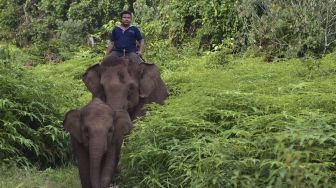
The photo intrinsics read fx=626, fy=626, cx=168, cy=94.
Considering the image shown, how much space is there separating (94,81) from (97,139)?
87.7 inches

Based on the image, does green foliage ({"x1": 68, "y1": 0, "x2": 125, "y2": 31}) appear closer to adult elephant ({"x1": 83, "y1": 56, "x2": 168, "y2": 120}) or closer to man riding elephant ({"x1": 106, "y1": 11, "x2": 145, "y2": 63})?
man riding elephant ({"x1": 106, "y1": 11, "x2": 145, "y2": 63})

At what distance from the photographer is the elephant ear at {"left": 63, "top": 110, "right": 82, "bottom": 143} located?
6238mm

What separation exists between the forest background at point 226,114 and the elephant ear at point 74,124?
543mm

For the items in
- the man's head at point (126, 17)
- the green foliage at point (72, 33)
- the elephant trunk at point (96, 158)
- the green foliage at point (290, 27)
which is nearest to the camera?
the elephant trunk at point (96, 158)

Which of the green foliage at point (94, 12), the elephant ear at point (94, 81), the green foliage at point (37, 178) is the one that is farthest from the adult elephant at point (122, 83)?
the green foliage at point (94, 12)

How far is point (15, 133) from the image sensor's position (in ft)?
24.4

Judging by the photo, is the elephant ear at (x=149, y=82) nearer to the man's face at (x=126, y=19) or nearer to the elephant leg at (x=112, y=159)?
the man's face at (x=126, y=19)

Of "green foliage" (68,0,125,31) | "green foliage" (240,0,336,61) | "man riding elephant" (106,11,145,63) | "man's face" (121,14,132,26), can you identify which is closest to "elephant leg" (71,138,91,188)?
"man riding elephant" (106,11,145,63)

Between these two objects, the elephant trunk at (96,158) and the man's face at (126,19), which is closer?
the elephant trunk at (96,158)

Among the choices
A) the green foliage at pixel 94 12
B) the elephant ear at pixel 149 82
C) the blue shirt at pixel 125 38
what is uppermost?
the blue shirt at pixel 125 38

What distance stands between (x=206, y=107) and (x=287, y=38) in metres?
8.04

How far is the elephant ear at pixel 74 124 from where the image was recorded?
246 inches

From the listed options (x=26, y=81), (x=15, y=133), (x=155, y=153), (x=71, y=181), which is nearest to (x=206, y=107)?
(x=155, y=153)

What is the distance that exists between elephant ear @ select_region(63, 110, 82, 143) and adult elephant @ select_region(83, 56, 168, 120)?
1.12 meters
